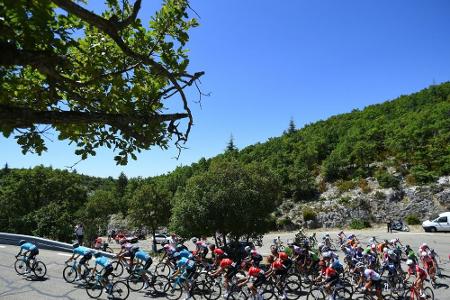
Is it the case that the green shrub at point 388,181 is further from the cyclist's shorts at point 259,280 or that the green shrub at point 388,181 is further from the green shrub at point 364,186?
the cyclist's shorts at point 259,280

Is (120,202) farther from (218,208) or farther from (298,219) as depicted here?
(218,208)

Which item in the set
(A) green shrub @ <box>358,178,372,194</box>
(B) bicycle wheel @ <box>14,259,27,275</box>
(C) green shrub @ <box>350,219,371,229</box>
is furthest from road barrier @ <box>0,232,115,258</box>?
(A) green shrub @ <box>358,178,372,194</box>

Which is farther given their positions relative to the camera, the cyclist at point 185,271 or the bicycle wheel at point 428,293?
the cyclist at point 185,271

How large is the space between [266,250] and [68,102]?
24806 millimetres

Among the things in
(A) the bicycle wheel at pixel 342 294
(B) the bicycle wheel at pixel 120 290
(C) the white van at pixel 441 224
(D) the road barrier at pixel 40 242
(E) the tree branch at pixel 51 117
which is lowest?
(A) the bicycle wheel at pixel 342 294

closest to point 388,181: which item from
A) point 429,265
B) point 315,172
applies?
point 315,172

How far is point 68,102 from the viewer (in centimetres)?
625

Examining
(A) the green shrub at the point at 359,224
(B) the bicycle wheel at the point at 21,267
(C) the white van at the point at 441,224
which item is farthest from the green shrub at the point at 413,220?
(B) the bicycle wheel at the point at 21,267

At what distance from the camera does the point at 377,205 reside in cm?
4344

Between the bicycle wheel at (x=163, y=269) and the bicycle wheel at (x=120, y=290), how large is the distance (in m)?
2.37

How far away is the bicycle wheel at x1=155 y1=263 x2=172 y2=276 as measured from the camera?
15628 mm

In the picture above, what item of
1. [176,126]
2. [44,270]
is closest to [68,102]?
[176,126]

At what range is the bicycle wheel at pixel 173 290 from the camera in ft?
43.7

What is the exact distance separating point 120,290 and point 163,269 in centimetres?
296
